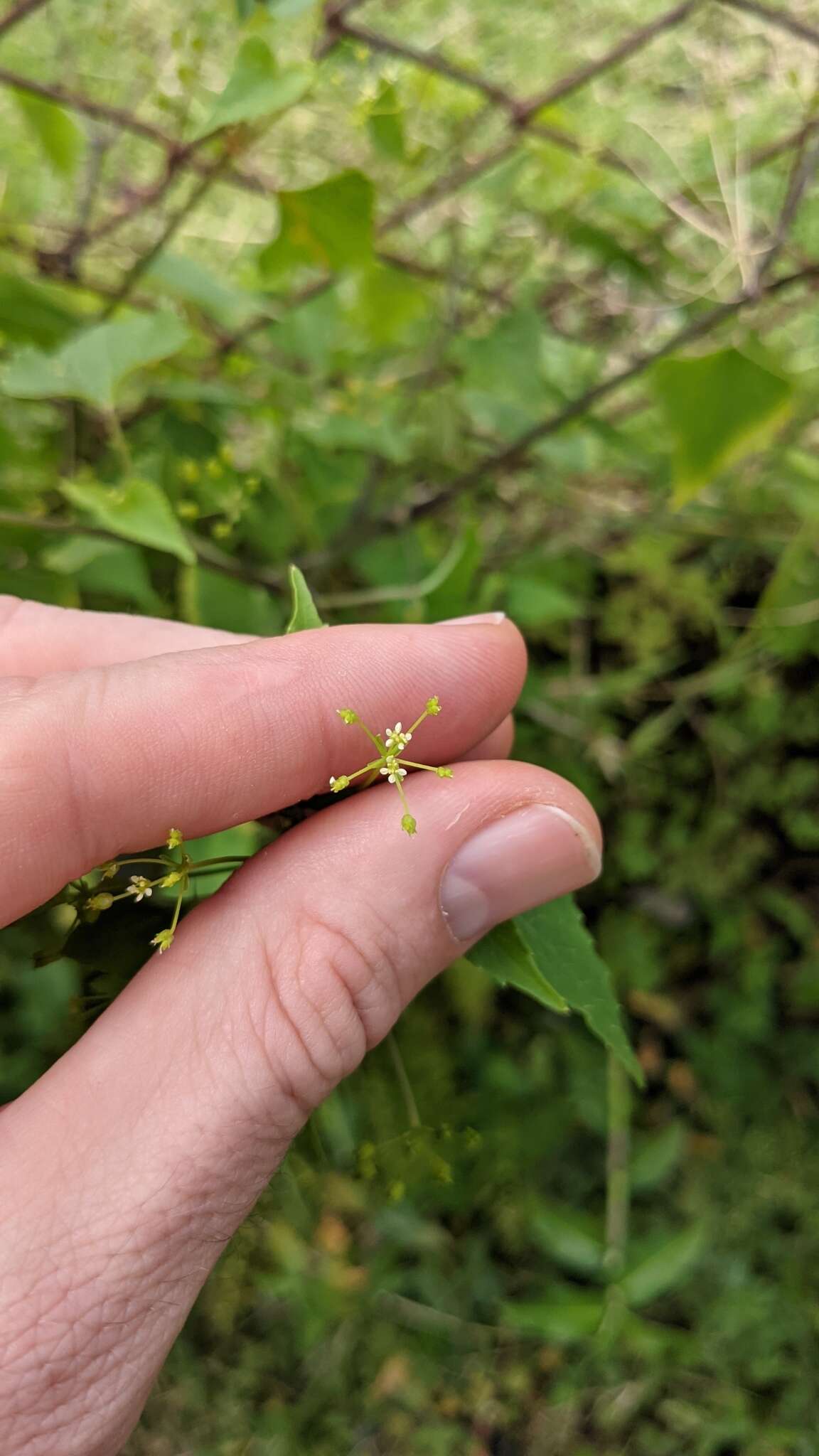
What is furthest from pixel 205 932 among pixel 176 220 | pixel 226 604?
pixel 176 220

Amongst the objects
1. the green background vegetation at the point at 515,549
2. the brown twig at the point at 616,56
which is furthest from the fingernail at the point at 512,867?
the brown twig at the point at 616,56

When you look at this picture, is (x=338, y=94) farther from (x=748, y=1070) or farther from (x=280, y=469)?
(x=748, y=1070)

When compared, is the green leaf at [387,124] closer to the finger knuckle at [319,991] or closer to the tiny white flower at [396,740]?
the tiny white flower at [396,740]

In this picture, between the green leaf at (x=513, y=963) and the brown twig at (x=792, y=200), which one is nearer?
the green leaf at (x=513, y=963)

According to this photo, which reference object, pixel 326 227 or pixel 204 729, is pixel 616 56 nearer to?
pixel 326 227

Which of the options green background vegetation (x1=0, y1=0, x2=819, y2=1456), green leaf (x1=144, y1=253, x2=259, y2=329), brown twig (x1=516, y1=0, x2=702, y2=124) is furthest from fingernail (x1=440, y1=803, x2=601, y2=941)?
brown twig (x1=516, y1=0, x2=702, y2=124)

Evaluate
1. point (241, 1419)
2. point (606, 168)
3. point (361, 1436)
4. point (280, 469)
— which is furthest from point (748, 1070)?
point (606, 168)

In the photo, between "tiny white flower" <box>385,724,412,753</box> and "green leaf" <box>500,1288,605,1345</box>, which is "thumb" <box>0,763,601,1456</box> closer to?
"tiny white flower" <box>385,724,412,753</box>
